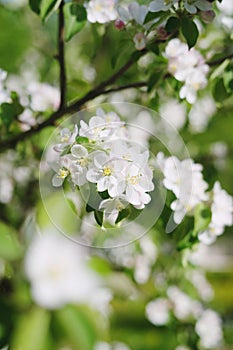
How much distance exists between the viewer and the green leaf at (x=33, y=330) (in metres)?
0.71

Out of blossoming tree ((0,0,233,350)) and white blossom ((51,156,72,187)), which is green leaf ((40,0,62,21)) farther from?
white blossom ((51,156,72,187))

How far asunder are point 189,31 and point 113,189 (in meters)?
0.31

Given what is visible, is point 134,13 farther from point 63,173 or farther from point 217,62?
point 63,173

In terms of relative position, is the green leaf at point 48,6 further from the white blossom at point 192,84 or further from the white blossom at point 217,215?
the white blossom at point 217,215

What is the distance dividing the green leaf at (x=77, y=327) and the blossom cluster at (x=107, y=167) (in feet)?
0.61

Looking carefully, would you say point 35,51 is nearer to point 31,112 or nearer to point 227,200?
point 31,112

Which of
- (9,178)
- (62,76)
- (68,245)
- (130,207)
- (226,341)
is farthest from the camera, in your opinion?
(226,341)

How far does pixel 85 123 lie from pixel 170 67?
0.31 metres

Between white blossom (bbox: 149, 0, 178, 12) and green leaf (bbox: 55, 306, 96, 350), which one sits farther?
white blossom (bbox: 149, 0, 178, 12)

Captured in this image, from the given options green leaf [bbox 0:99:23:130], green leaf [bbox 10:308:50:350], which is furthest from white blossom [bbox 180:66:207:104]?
green leaf [bbox 10:308:50:350]

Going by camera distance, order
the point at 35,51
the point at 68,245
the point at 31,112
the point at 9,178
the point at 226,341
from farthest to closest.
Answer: the point at 35,51 → the point at 226,341 → the point at 9,178 → the point at 31,112 → the point at 68,245

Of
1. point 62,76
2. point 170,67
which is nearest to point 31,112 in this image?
point 62,76

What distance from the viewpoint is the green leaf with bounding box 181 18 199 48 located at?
1004 mm

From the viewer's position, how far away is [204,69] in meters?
1.20
